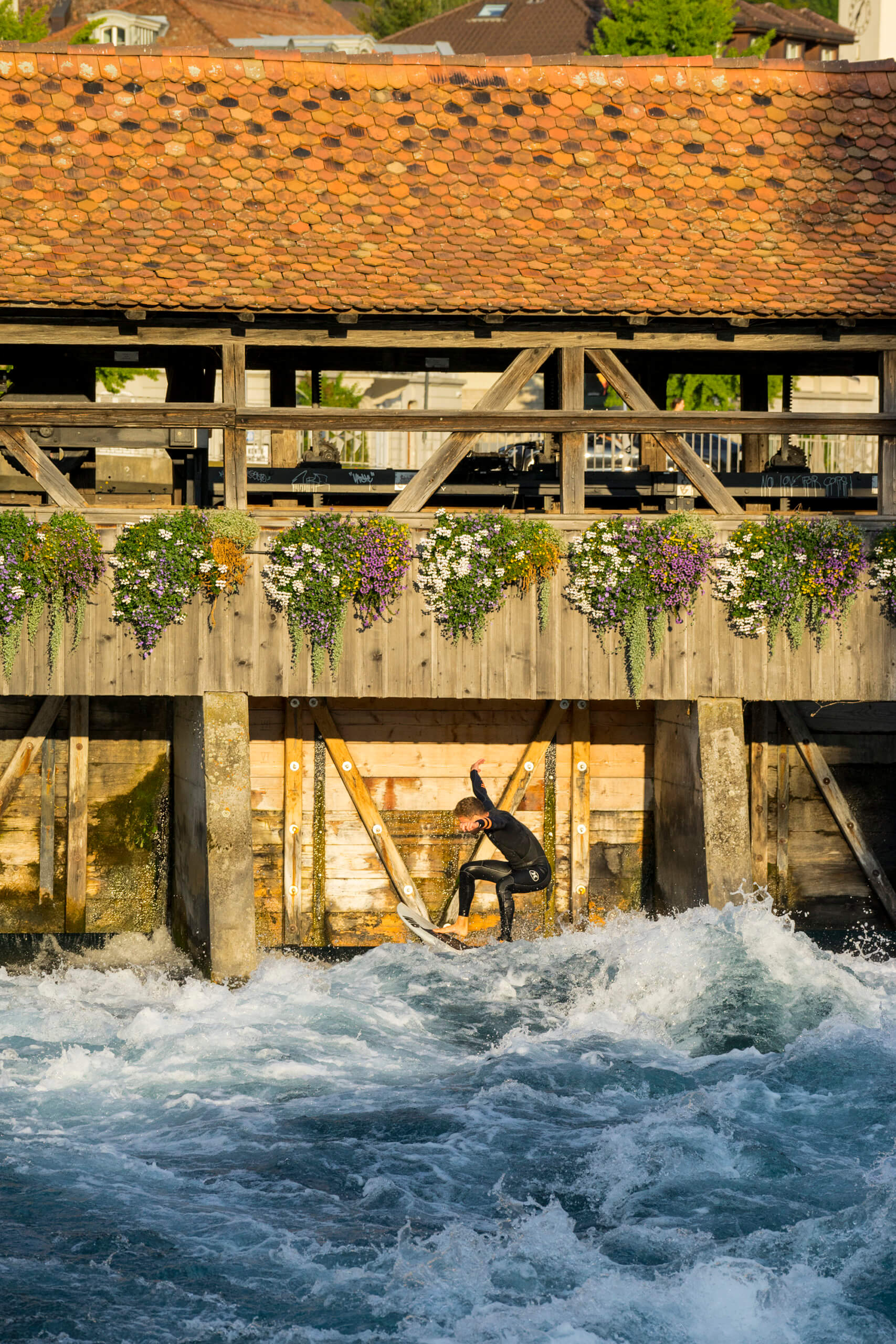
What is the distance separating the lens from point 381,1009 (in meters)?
10.7

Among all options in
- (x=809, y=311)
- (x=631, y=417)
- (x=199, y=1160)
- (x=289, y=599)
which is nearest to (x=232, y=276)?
(x=289, y=599)

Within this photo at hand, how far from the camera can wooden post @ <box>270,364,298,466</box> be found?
13.8 m

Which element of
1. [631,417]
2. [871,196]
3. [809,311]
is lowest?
[631,417]

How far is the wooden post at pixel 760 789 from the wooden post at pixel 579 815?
1592mm

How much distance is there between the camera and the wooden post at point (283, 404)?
13758 mm

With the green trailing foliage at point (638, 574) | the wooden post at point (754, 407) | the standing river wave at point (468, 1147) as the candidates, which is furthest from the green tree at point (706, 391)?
the standing river wave at point (468, 1147)

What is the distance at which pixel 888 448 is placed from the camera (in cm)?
1155

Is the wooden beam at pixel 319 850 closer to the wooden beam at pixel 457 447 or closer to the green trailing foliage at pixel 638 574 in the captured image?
the wooden beam at pixel 457 447

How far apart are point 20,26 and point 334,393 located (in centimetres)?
900

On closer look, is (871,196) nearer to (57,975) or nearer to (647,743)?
(647,743)

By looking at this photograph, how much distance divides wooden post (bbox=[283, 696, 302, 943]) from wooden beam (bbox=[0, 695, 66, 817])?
220 centimetres

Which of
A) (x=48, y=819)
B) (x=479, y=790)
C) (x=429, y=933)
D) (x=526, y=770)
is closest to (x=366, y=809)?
(x=429, y=933)

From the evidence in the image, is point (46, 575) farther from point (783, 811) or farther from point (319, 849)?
point (783, 811)

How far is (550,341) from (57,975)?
22.2 feet
